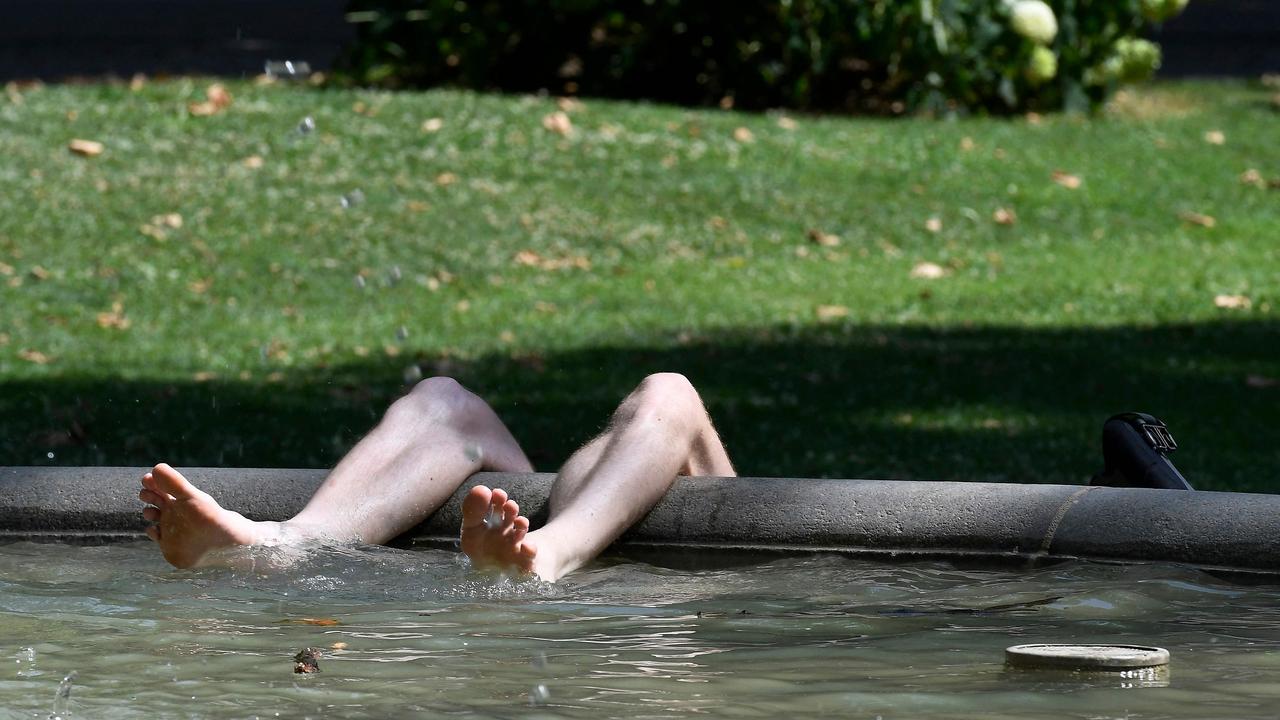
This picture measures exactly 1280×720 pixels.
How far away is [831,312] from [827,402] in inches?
68.0

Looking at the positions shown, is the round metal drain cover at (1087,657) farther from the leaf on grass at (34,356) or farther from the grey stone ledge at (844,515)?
the leaf on grass at (34,356)

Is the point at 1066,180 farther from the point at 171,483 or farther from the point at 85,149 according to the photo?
the point at 171,483

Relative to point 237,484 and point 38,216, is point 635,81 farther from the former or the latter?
point 237,484

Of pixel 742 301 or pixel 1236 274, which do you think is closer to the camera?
pixel 742 301

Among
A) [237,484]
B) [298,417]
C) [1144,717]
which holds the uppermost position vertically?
[1144,717]

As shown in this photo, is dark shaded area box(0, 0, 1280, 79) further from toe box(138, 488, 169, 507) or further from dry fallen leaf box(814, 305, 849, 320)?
toe box(138, 488, 169, 507)

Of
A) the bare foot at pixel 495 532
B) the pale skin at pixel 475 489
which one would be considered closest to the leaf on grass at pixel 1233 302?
the pale skin at pixel 475 489

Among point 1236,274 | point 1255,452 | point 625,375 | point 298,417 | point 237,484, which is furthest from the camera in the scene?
point 1236,274

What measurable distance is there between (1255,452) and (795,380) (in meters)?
1.84

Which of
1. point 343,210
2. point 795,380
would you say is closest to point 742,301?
point 795,380

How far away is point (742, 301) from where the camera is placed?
8.51m

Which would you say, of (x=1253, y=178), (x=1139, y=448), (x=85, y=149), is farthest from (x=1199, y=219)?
(x=1139, y=448)

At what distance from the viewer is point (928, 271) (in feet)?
30.2

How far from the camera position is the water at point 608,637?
254 cm
